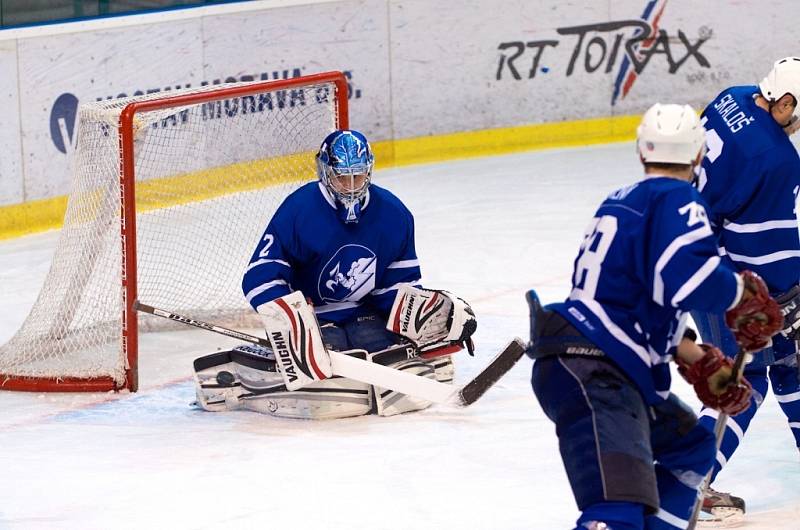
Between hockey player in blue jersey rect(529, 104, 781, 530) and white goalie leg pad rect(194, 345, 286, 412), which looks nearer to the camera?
hockey player in blue jersey rect(529, 104, 781, 530)

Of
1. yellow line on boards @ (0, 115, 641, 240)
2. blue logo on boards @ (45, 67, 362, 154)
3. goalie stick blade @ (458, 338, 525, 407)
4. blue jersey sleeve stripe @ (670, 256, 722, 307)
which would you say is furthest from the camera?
blue logo on boards @ (45, 67, 362, 154)

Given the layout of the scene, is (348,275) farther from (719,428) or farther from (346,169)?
(719,428)

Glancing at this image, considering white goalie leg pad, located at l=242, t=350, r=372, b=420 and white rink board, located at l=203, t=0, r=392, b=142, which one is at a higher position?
white rink board, located at l=203, t=0, r=392, b=142

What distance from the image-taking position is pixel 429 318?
4.82 meters

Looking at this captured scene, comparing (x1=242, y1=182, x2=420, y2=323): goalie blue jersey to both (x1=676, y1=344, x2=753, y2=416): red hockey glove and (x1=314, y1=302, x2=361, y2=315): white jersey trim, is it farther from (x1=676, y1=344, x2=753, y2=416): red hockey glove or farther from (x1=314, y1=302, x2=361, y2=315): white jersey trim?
(x1=676, y1=344, x2=753, y2=416): red hockey glove

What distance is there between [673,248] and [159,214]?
11.8 ft

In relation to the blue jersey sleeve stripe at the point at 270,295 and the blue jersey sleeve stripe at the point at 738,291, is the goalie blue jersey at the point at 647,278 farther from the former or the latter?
the blue jersey sleeve stripe at the point at 270,295

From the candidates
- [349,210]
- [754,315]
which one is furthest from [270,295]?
[754,315]

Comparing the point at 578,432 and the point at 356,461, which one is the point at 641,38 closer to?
the point at 356,461

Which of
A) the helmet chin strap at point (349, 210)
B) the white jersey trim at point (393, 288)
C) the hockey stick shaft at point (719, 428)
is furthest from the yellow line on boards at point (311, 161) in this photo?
the hockey stick shaft at point (719, 428)

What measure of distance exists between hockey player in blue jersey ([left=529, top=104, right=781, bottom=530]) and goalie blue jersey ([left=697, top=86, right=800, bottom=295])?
0.74m

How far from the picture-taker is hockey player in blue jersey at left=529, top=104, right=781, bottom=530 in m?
2.86

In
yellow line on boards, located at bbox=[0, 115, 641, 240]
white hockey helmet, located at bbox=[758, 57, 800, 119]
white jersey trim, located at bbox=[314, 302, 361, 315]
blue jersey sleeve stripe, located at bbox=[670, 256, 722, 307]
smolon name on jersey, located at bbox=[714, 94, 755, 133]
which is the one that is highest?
white hockey helmet, located at bbox=[758, 57, 800, 119]

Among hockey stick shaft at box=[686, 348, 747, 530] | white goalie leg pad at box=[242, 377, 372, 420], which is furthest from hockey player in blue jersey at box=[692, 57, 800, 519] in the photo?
white goalie leg pad at box=[242, 377, 372, 420]
